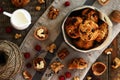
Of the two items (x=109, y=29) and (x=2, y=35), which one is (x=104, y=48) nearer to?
(x=109, y=29)

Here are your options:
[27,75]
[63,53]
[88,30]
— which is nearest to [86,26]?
[88,30]

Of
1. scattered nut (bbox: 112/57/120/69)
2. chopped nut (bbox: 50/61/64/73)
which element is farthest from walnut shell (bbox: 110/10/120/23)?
chopped nut (bbox: 50/61/64/73)

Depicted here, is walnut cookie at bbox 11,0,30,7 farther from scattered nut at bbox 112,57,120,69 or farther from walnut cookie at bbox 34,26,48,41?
scattered nut at bbox 112,57,120,69

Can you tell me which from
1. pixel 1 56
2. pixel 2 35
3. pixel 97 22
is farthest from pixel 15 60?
pixel 97 22

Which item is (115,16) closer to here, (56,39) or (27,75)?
(56,39)

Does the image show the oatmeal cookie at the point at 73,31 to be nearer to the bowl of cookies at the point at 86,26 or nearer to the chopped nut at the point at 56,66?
the bowl of cookies at the point at 86,26

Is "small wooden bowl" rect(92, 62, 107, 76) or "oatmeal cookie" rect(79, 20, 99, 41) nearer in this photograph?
"oatmeal cookie" rect(79, 20, 99, 41)
